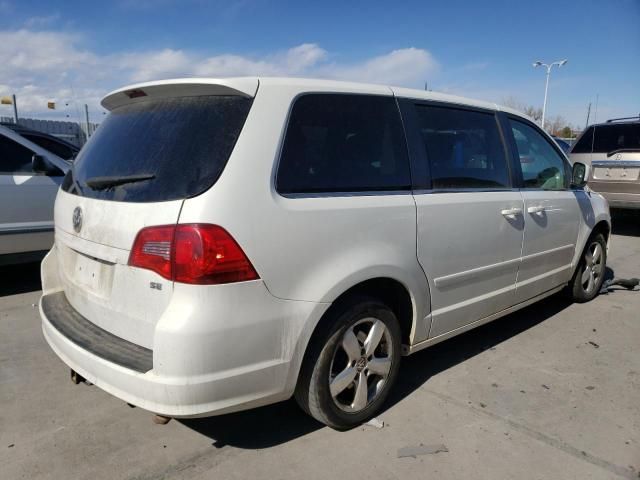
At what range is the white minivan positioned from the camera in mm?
2043

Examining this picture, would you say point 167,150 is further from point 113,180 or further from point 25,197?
point 25,197

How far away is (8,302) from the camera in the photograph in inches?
188

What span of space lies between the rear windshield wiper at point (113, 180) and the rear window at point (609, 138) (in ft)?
28.0

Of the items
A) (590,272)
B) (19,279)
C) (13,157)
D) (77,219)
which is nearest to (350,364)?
(77,219)

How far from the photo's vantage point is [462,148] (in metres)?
3.30

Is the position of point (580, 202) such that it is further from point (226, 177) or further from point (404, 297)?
point (226, 177)

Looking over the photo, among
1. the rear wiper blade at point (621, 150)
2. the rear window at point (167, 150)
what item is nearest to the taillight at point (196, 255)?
the rear window at point (167, 150)

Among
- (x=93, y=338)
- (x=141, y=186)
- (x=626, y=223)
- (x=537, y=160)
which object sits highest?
(x=537, y=160)

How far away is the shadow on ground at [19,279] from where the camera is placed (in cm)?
519

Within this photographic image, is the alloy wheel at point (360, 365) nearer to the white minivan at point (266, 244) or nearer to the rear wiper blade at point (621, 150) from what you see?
the white minivan at point (266, 244)

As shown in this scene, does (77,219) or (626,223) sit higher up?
(77,219)

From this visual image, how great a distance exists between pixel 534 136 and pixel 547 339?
1.64 meters

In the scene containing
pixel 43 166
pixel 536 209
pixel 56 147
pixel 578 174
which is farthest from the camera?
pixel 56 147

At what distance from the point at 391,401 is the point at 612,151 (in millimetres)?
7541
